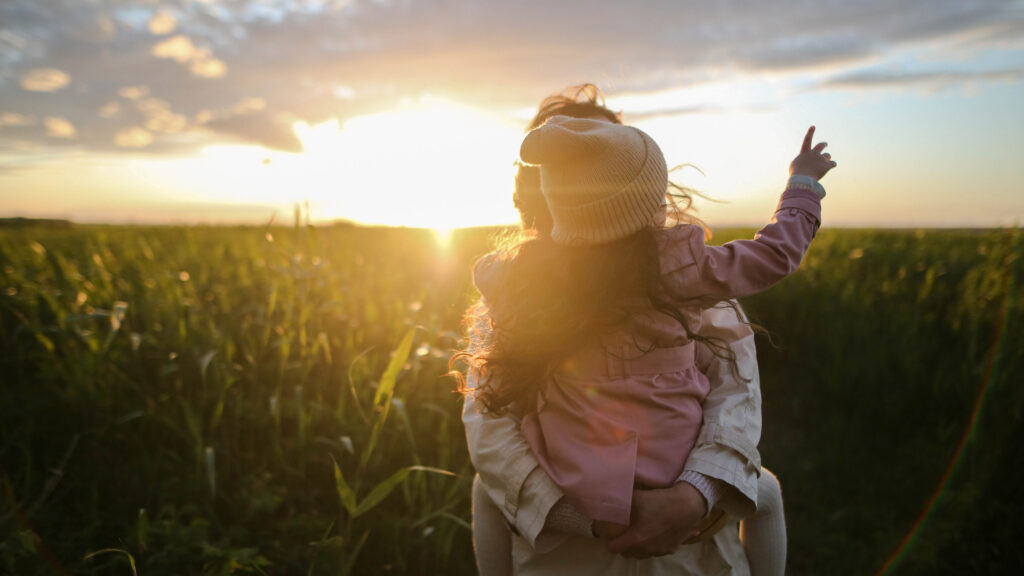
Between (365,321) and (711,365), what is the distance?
2.57m

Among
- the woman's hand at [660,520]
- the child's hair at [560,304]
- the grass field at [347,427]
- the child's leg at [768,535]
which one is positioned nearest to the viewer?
the woman's hand at [660,520]

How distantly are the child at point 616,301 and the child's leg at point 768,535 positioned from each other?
316 mm

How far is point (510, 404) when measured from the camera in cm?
152

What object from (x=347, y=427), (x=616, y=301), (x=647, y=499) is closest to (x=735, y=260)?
(x=616, y=301)

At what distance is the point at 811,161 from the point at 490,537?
124 cm

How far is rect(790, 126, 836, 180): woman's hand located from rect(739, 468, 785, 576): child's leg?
2.45ft

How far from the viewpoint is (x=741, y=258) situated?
1.33 metres

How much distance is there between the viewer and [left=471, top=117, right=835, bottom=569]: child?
1.29 meters

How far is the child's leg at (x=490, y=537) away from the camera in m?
1.53

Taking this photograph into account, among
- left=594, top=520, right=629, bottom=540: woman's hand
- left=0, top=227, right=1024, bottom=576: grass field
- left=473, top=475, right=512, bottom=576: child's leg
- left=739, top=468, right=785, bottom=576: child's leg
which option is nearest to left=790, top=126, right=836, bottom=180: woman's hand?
left=739, top=468, right=785, bottom=576: child's leg

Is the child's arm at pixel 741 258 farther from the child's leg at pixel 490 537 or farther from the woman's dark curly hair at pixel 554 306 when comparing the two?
the child's leg at pixel 490 537

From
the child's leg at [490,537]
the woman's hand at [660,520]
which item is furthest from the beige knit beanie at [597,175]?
the child's leg at [490,537]

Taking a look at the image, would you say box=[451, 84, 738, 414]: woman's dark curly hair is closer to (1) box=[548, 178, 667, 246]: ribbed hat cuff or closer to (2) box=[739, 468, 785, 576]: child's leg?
(1) box=[548, 178, 667, 246]: ribbed hat cuff

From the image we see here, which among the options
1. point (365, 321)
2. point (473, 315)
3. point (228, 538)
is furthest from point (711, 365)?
point (365, 321)
